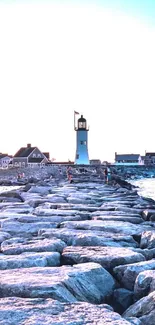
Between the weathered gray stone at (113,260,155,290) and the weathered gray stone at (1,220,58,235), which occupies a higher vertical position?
the weathered gray stone at (1,220,58,235)

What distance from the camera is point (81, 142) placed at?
45812 mm

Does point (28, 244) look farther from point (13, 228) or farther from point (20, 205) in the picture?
point (20, 205)

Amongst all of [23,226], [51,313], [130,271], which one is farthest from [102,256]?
[23,226]

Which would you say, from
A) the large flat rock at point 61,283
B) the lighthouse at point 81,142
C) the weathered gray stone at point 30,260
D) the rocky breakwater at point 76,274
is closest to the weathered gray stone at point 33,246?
the rocky breakwater at point 76,274

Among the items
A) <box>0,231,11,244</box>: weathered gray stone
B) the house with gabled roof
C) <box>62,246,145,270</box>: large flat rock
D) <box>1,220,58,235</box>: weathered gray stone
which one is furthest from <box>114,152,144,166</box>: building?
<box>62,246,145,270</box>: large flat rock

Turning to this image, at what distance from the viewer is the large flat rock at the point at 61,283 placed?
2391mm

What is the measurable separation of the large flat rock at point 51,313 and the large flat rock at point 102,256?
94 cm

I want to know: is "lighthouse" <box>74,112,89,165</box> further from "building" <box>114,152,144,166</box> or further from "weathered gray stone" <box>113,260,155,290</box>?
"weathered gray stone" <box>113,260,155,290</box>

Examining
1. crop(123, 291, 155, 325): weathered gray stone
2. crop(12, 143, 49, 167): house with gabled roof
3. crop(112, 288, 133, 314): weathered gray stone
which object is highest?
crop(12, 143, 49, 167): house with gabled roof

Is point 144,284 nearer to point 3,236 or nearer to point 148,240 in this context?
point 148,240

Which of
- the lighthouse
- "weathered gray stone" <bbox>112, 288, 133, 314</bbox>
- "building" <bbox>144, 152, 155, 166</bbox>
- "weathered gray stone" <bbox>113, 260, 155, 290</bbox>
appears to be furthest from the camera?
"building" <bbox>144, 152, 155, 166</bbox>

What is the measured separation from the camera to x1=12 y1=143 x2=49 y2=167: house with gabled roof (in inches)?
2318

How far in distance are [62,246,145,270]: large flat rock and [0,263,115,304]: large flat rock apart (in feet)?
0.75

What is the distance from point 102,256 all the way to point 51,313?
1.23 meters
